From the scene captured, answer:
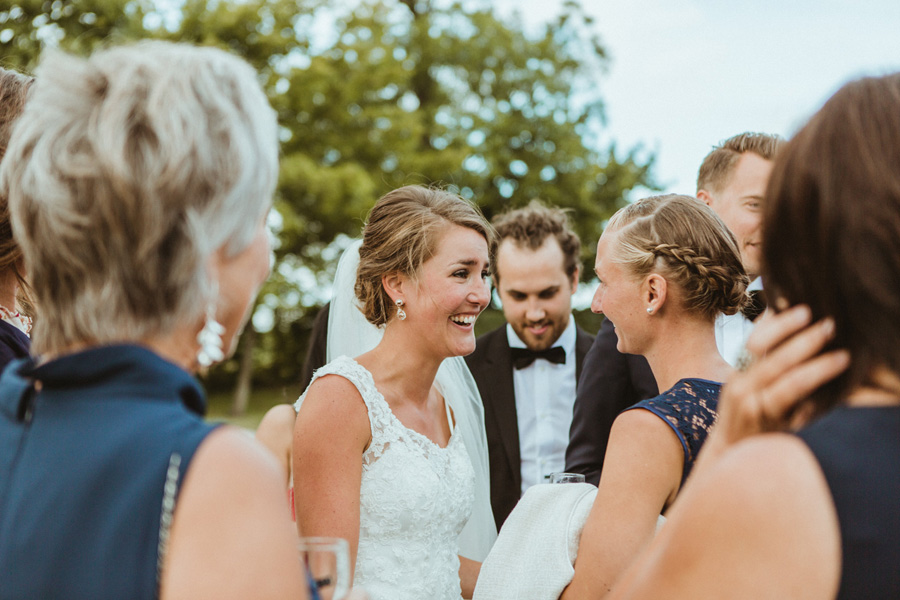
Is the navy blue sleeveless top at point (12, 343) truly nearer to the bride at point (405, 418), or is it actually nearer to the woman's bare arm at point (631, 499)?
the bride at point (405, 418)

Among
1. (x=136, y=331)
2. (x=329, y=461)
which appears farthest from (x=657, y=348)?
(x=136, y=331)

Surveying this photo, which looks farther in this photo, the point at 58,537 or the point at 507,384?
the point at 507,384

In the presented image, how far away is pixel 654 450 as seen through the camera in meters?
2.22

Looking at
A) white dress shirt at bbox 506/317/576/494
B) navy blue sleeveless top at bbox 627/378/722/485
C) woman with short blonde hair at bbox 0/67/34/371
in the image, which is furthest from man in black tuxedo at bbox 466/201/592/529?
woman with short blonde hair at bbox 0/67/34/371

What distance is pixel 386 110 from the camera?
1808cm

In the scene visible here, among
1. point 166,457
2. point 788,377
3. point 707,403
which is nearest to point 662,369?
point 707,403

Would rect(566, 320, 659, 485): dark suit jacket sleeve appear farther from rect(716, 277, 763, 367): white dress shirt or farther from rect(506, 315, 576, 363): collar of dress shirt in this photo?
rect(506, 315, 576, 363): collar of dress shirt

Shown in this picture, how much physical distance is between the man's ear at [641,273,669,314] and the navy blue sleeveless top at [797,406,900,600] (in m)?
1.61

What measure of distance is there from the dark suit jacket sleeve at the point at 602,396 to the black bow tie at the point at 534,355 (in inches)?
62.3

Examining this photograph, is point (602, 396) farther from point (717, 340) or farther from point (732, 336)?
point (732, 336)

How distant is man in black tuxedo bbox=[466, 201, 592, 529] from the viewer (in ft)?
17.7

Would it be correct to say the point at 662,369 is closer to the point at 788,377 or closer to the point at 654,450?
the point at 654,450

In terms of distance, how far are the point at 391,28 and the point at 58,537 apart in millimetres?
21551

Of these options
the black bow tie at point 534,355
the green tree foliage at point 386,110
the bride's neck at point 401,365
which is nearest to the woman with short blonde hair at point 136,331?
the bride's neck at point 401,365
